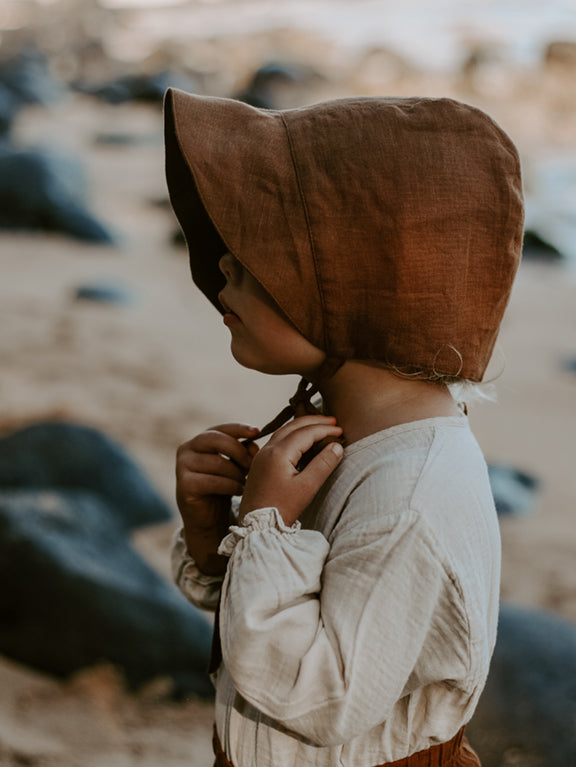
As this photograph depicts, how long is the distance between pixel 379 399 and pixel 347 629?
407 mm

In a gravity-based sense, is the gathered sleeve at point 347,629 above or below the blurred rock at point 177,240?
above

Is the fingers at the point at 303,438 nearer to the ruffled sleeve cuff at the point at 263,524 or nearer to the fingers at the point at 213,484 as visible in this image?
the ruffled sleeve cuff at the point at 263,524

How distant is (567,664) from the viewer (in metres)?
2.42

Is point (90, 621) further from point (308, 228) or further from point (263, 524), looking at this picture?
point (308, 228)

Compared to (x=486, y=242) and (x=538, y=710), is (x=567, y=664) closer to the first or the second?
(x=538, y=710)

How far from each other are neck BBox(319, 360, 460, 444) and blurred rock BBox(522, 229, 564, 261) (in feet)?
27.1

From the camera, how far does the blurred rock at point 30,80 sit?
18.6m

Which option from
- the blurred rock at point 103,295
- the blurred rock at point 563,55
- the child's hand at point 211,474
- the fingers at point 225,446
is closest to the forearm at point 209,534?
the child's hand at point 211,474

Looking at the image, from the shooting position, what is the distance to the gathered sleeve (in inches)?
43.6

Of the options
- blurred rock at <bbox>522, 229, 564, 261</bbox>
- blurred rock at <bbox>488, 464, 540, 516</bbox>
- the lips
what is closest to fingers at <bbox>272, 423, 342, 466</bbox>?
the lips

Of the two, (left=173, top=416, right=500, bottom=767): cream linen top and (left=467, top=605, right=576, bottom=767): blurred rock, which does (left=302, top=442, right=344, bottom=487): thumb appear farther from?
(left=467, top=605, right=576, bottom=767): blurred rock

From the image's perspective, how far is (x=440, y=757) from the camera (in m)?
1.38

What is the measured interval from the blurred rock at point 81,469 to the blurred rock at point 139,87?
54.8 feet

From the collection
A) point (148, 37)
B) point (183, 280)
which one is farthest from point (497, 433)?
point (148, 37)
